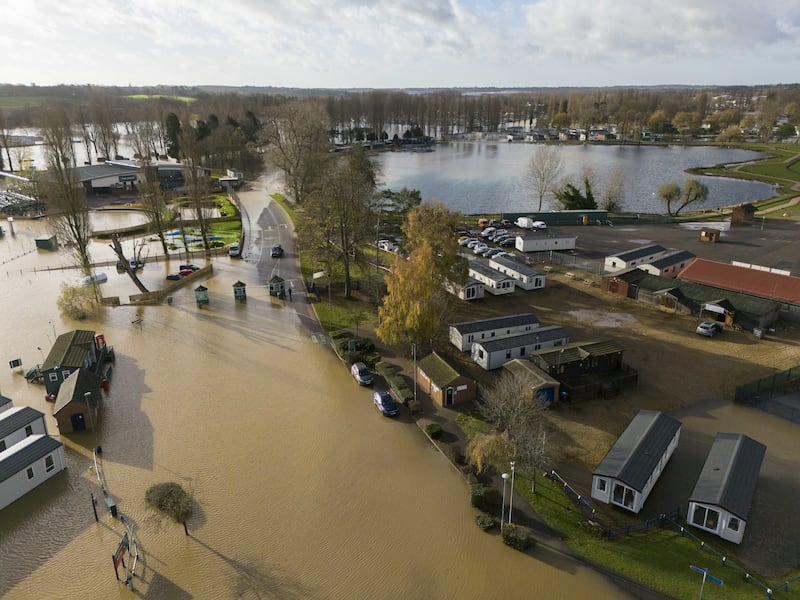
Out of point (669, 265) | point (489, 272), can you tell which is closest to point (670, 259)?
point (669, 265)

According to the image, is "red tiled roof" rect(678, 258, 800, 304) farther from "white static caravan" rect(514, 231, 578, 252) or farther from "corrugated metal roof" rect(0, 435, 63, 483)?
"corrugated metal roof" rect(0, 435, 63, 483)

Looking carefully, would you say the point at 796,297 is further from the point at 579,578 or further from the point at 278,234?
the point at 278,234

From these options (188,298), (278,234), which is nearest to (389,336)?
(188,298)

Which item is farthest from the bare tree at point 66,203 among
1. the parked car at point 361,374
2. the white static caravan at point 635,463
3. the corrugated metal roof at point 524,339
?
the white static caravan at point 635,463

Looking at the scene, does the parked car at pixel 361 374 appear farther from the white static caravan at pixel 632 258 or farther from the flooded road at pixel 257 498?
the white static caravan at pixel 632 258

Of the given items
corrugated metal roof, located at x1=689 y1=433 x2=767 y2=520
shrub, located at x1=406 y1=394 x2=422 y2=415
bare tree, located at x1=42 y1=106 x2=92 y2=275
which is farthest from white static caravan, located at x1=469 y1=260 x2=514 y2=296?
bare tree, located at x1=42 y1=106 x2=92 y2=275

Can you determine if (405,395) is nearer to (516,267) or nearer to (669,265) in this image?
(516,267)
